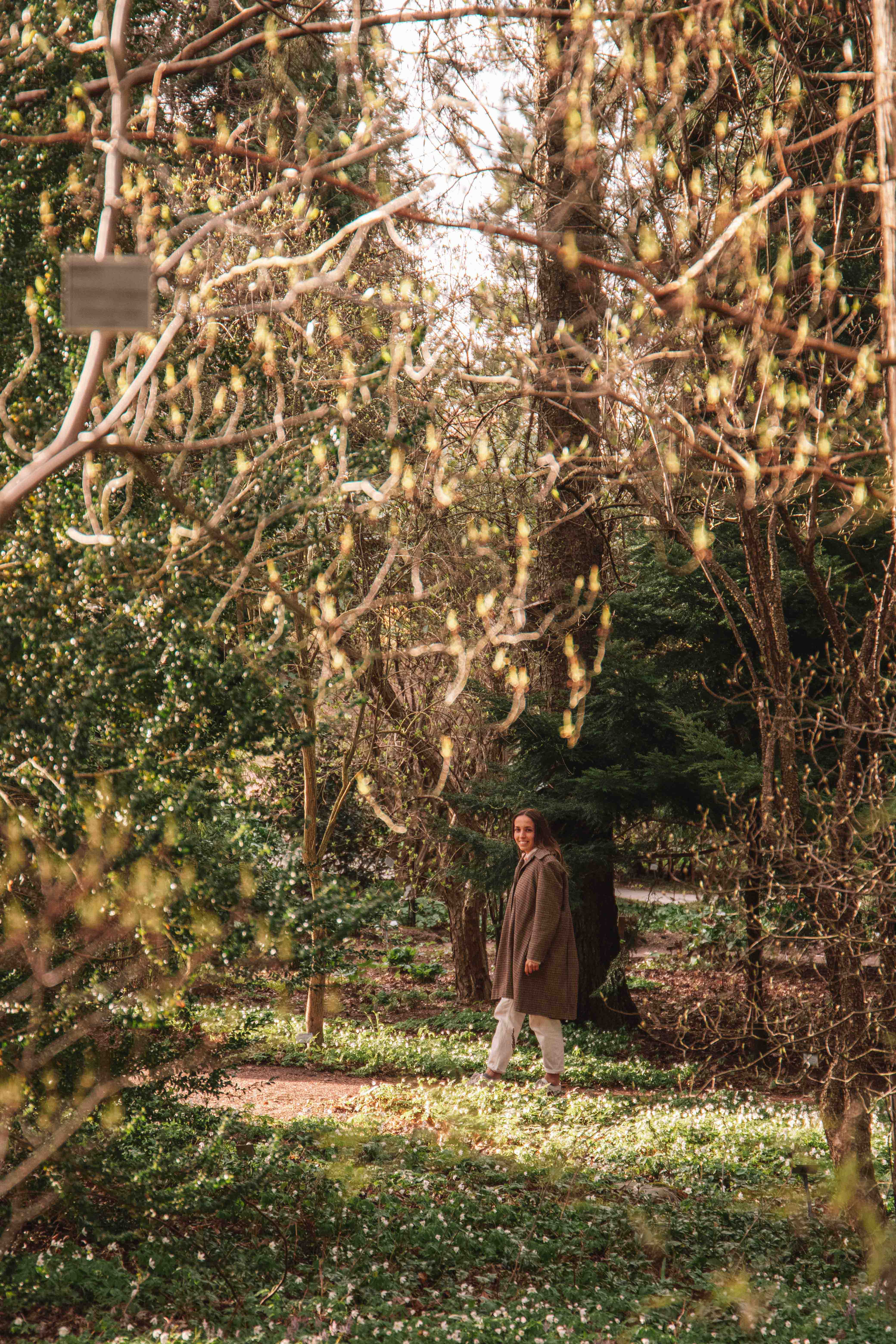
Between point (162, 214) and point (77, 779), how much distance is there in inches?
119

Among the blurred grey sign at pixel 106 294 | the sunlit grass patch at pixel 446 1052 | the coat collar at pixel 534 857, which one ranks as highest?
the blurred grey sign at pixel 106 294

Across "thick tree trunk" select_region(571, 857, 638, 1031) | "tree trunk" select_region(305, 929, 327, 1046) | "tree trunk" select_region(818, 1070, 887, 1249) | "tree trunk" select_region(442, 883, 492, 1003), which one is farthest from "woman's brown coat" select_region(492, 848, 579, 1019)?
"tree trunk" select_region(442, 883, 492, 1003)

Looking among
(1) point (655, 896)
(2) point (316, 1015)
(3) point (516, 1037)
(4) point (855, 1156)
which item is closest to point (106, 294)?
(4) point (855, 1156)

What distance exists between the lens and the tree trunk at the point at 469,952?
1155 centimetres

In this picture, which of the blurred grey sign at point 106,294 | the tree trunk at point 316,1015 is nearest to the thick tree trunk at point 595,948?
the tree trunk at point 316,1015

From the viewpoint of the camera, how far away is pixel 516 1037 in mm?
8039

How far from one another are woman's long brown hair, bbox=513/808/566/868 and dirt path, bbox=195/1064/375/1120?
2220 millimetres

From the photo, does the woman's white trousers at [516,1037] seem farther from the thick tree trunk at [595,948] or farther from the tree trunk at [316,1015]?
the tree trunk at [316,1015]

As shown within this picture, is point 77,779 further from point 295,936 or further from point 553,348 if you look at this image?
point 553,348

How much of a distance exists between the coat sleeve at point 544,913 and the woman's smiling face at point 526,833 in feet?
0.73

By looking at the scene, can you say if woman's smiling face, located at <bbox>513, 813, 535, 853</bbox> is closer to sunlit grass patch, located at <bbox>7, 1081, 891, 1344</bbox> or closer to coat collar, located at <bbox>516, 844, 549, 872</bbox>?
coat collar, located at <bbox>516, 844, 549, 872</bbox>

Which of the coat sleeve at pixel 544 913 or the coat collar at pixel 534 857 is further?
the coat collar at pixel 534 857

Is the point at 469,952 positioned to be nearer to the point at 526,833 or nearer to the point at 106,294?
the point at 526,833

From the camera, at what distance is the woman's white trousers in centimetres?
780
